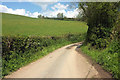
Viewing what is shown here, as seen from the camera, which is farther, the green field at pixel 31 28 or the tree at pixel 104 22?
the green field at pixel 31 28

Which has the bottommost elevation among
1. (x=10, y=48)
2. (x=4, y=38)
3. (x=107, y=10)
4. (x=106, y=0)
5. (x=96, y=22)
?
(x=10, y=48)

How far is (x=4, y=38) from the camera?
7434mm

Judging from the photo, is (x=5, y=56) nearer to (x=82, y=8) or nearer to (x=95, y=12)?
(x=95, y=12)

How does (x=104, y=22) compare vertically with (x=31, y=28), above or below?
above

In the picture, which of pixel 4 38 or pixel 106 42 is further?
pixel 106 42

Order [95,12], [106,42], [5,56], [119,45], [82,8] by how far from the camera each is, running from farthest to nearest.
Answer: [82,8]
[95,12]
[106,42]
[119,45]
[5,56]

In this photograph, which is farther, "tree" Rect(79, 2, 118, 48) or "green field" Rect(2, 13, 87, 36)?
"green field" Rect(2, 13, 87, 36)

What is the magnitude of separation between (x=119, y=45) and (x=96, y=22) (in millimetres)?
6265

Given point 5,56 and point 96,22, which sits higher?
point 96,22

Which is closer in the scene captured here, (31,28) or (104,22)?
(104,22)

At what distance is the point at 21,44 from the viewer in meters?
8.97

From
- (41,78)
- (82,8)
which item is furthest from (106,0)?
(41,78)

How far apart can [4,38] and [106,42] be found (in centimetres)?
895

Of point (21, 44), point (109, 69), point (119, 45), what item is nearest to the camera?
point (109, 69)
